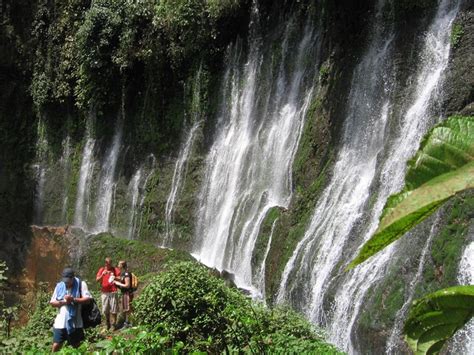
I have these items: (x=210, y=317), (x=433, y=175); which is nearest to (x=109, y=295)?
(x=210, y=317)

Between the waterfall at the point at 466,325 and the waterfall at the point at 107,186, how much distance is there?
12.2 metres

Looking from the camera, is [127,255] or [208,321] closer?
[208,321]

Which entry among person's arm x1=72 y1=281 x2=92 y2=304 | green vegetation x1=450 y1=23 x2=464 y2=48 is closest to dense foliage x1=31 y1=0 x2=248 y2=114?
green vegetation x1=450 y1=23 x2=464 y2=48

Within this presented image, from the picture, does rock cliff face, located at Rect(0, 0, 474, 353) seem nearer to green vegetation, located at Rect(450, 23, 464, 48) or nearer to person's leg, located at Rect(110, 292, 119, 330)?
green vegetation, located at Rect(450, 23, 464, 48)

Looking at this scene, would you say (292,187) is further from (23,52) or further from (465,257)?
(23,52)

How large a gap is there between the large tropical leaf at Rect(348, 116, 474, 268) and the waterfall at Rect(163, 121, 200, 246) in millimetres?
15135

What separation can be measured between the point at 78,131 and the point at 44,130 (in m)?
1.42

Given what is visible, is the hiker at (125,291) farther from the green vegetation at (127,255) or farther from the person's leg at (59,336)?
the green vegetation at (127,255)

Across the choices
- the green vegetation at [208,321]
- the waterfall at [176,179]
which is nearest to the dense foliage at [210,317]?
the green vegetation at [208,321]

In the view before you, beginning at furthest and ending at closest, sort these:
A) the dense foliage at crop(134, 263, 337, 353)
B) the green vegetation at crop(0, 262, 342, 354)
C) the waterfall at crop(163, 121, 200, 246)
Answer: the waterfall at crop(163, 121, 200, 246)
the dense foliage at crop(134, 263, 337, 353)
the green vegetation at crop(0, 262, 342, 354)

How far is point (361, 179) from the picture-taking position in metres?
11.0

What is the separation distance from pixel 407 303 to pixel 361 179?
11.1ft

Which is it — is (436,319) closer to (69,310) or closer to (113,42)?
(69,310)

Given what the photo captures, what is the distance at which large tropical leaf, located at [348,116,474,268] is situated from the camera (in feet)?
4.34
